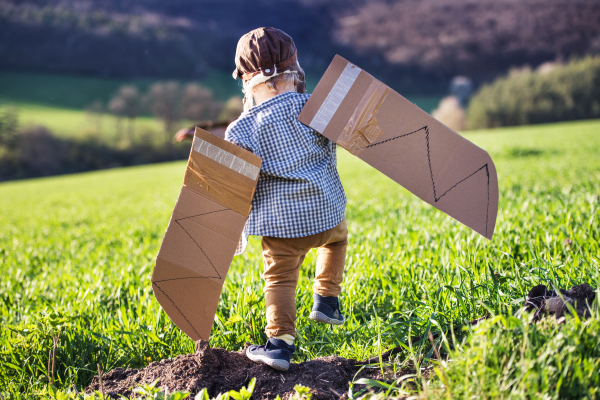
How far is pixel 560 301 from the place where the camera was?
140 cm

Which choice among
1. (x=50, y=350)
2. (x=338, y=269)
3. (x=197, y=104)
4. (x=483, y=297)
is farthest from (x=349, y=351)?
(x=197, y=104)

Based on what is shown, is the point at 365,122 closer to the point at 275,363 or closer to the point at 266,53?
the point at 266,53

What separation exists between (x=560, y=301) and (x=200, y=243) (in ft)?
4.92

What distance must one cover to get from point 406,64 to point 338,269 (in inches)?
2983

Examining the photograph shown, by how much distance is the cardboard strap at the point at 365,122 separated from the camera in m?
1.93

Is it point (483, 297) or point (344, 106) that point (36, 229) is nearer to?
point (344, 106)

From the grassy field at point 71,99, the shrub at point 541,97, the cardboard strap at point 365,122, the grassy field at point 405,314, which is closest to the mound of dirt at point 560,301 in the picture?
the grassy field at point 405,314

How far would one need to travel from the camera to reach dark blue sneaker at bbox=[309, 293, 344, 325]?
1.98 m

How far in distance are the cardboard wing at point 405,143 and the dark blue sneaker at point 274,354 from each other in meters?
0.97

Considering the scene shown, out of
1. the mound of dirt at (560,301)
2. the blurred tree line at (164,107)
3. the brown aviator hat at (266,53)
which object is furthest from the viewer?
the blurred tree line at (164,107)

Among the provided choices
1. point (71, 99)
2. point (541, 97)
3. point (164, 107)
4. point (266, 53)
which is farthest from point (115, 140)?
point (266, 53)

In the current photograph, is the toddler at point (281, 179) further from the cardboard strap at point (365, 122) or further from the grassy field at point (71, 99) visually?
the grassy field at point (71, 99)

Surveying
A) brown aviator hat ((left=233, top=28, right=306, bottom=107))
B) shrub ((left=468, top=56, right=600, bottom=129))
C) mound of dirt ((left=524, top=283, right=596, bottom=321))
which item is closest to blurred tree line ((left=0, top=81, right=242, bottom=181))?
shrub ((left=468, top=56, right=600, bottom=129))

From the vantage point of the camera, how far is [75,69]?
231 feet
